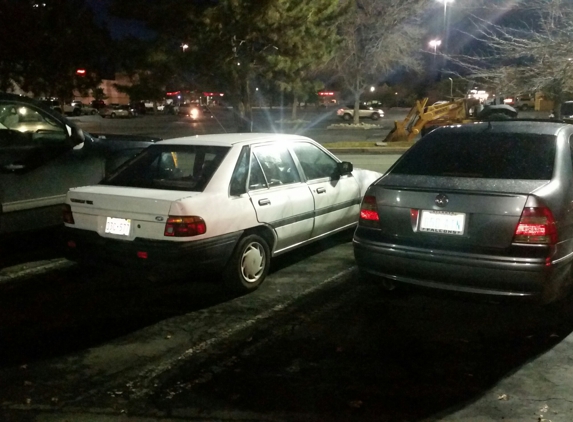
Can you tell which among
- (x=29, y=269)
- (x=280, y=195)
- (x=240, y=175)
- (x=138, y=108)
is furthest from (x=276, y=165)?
(x=138, y=108)

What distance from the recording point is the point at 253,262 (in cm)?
605

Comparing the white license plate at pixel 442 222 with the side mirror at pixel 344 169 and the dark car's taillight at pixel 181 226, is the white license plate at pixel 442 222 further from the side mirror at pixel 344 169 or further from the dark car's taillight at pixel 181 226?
the side mirror at pixel 344 169

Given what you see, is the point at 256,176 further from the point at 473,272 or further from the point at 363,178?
the point at 473,272

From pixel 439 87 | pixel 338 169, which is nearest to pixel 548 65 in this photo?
pixel 338 169

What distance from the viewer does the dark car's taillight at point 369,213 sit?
5301 millimetres

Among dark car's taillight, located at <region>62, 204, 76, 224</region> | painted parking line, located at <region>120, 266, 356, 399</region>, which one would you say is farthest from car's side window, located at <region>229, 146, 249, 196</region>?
dark car's taillight, located at <region>62, 204, 76, 224</region>

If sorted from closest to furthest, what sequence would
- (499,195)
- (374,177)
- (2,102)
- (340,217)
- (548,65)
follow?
(499,195) < (2,102) < (340,217) < (374,177) < (548,65)

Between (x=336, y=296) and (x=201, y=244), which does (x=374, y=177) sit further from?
(x=201, y=244)

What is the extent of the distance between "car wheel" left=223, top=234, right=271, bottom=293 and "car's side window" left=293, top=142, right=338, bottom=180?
1145 mm

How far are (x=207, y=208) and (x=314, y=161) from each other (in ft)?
6.58

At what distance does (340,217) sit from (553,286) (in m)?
2.93

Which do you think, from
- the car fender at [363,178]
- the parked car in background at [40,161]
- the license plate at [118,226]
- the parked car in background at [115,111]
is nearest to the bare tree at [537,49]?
the car fender at [363,178]

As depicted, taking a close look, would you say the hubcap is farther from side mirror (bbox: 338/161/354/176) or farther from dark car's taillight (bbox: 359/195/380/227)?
side mirror (bbox: 338/161/354/176)

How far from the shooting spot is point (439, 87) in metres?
55.7
